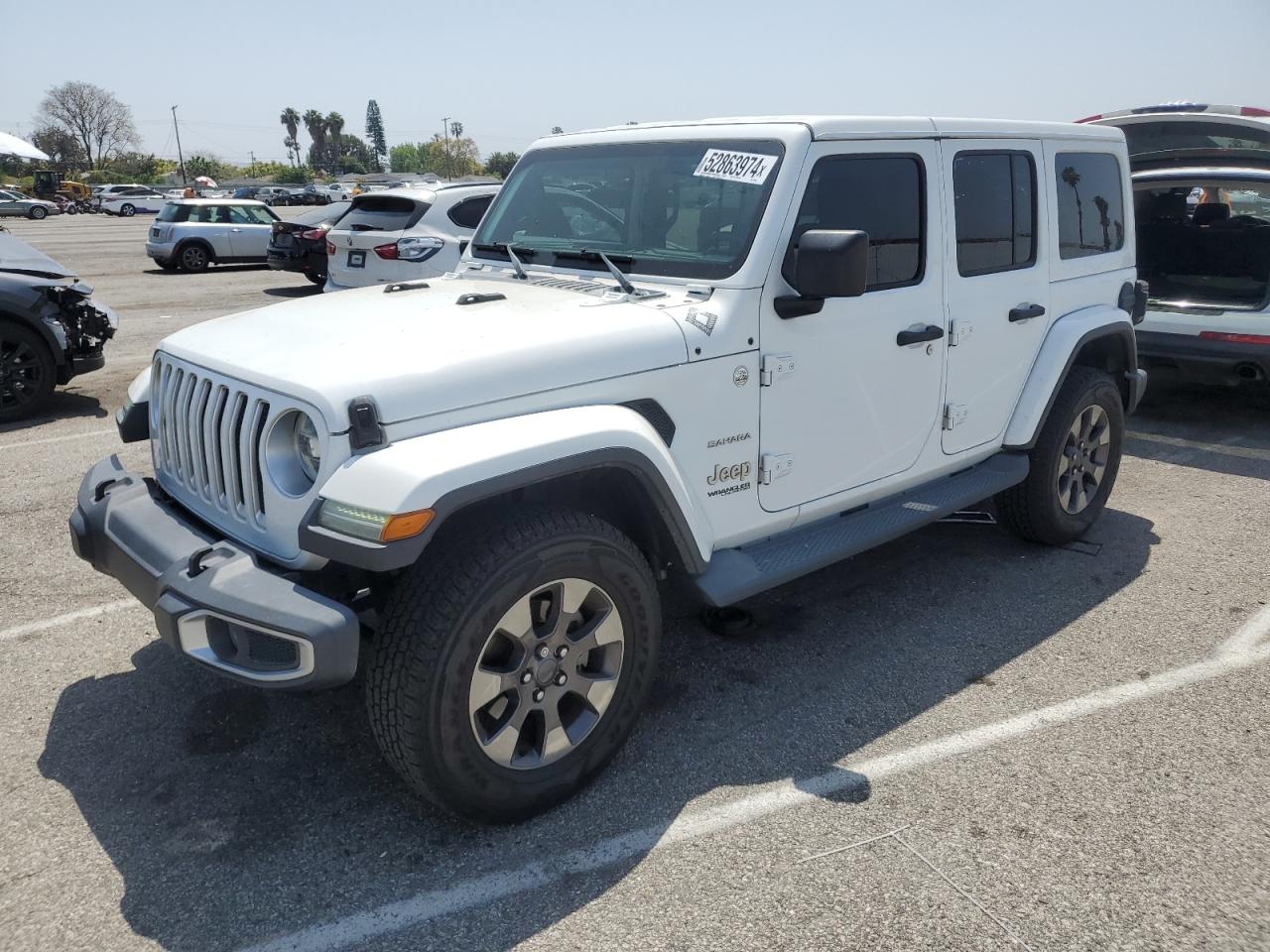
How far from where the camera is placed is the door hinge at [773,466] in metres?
3.43

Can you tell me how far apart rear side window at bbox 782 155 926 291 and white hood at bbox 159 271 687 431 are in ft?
2.38

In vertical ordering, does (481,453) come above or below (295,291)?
above

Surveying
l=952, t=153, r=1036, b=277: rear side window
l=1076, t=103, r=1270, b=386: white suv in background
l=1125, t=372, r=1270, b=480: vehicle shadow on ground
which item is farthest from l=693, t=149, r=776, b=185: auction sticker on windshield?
l=1076, t=103, r=1270, b=386: white suv in background

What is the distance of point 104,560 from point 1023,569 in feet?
13.1

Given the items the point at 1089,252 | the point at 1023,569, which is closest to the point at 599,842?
the point at 1023,569

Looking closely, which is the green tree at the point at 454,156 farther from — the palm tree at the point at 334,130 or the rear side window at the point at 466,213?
the rear side window at the point at 466,213

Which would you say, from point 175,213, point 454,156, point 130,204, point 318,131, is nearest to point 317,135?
point 318,131

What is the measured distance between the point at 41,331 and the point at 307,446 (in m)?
5.83

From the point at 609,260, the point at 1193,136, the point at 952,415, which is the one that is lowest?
the point at 952,415

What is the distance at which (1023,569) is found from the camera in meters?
4.83

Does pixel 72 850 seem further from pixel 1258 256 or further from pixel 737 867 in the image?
pixel 1258 256

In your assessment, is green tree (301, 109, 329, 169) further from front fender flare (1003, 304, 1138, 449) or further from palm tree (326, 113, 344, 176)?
front fender flare (1003, 304, 1138, 449)

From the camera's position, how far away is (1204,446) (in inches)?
276

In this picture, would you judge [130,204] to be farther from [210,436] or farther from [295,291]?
[210,436]
